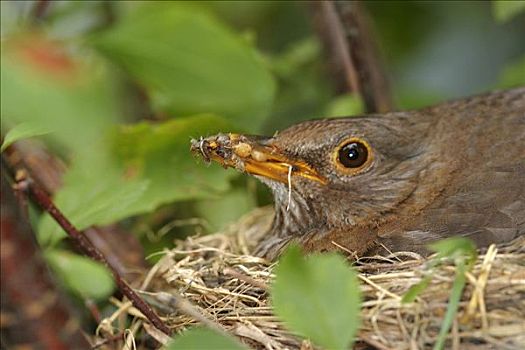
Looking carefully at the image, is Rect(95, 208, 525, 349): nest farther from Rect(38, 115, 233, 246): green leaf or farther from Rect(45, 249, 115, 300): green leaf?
Rect(38, 115, 233, 246): green leaf

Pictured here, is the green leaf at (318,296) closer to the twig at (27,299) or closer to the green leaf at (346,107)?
the twig at (27,299)

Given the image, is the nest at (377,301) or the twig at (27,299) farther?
the nest at (377,301)

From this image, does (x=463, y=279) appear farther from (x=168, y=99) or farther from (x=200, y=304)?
(x=168, y=99)

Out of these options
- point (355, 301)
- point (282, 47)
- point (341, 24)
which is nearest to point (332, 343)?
point (355, 301)

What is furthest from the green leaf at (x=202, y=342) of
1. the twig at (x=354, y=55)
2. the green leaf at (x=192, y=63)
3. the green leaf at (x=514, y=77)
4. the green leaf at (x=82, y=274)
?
the green leaf at (x=514, y=77)

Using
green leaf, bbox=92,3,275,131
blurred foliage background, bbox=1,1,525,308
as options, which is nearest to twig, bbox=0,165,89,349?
blurred foliage background, bbox=1,1,525,308

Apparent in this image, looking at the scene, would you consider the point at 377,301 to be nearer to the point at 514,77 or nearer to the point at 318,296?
the point at 318,296
